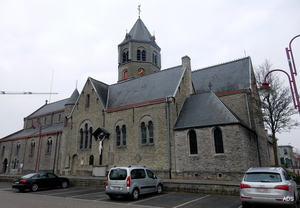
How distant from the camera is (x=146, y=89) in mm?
25516

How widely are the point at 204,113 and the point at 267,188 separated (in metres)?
12.3

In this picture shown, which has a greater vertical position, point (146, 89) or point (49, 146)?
point (146, 89)

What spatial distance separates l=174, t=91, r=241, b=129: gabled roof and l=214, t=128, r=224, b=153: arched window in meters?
0.73

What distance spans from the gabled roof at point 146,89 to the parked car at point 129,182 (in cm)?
1074

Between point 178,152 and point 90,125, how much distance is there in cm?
1208

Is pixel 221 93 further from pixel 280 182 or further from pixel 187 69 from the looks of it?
pixel 280 182

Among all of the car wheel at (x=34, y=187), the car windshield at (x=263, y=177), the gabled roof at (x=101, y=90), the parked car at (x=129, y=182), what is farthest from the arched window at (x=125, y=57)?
the car windshield at (x=263, y=177)

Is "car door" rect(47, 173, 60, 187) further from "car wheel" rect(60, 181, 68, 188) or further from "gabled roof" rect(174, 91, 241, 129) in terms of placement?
"gabled roof" rect(174, 91, 241, 129)

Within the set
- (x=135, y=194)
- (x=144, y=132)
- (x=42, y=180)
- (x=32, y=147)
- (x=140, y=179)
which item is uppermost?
(x=144, y=132)

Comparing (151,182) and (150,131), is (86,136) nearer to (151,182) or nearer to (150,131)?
(150,131)

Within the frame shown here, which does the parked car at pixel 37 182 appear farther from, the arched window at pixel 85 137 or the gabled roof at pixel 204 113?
the gabled roof at pixel 204 113

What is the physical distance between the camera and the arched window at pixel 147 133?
2202 cm

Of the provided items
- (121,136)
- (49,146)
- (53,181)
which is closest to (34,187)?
(53,181)

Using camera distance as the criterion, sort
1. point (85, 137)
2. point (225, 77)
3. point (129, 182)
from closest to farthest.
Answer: point (129, 182) < point (225, 77) < point (85, 137)
